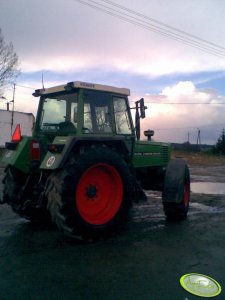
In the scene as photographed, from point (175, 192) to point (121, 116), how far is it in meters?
1.84

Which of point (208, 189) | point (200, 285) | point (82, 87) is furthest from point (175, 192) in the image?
point (208, 189)

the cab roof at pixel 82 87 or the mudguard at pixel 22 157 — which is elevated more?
the cab roof at pixel 82 87

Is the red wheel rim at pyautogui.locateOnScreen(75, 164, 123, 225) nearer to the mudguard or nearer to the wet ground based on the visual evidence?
the wet ground

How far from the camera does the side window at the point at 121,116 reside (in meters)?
6.38

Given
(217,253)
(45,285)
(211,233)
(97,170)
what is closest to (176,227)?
(211,233)

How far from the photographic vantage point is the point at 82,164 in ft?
16.6

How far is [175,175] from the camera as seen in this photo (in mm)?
6953

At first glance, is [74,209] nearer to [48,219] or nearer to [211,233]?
[48,219]

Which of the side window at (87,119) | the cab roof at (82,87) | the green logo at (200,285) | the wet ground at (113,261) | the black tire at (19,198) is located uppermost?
the cab roof at (82,87)

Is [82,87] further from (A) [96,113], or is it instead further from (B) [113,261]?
(B) [113,261]

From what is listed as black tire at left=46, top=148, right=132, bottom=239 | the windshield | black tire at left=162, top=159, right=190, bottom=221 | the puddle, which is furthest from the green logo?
the puddle

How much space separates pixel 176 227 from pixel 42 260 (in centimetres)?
292

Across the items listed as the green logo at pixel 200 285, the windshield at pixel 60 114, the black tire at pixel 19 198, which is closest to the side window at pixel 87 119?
the windshield at pixel 60 114

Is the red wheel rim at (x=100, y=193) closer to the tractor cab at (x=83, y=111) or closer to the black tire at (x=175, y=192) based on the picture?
the tractor cab at (x=83, y=111)
